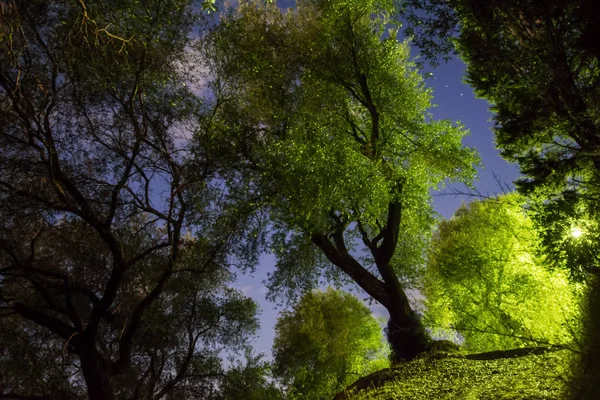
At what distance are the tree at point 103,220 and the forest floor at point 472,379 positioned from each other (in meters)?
7.69

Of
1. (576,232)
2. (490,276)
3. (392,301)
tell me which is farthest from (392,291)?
(576,232)

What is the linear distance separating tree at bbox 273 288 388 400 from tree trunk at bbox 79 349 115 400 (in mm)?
16948

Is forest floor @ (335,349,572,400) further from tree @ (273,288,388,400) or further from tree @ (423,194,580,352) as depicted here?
tree @ (273,288,388,400)

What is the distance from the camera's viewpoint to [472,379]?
1052cm

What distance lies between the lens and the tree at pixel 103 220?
11.8 metres

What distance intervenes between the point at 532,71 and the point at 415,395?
9.58 m

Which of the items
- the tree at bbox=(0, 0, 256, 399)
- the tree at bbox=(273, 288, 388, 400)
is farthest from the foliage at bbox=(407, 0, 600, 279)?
the tree at bbox=(273, 288, 388, 400)

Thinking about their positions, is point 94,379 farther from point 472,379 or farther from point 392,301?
point 392,301

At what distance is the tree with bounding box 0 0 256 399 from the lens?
1179cm

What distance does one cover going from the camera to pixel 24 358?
14.6 metres

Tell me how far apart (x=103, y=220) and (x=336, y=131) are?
10771mm

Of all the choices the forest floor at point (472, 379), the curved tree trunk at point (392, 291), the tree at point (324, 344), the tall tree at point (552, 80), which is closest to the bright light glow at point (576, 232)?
the tall tree at point (552, 80)

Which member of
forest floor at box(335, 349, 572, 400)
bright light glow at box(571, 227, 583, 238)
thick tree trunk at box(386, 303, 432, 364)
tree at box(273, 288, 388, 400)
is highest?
tree at box(273, 288, 388, 400)

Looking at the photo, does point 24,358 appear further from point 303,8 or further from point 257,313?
point 303,8
